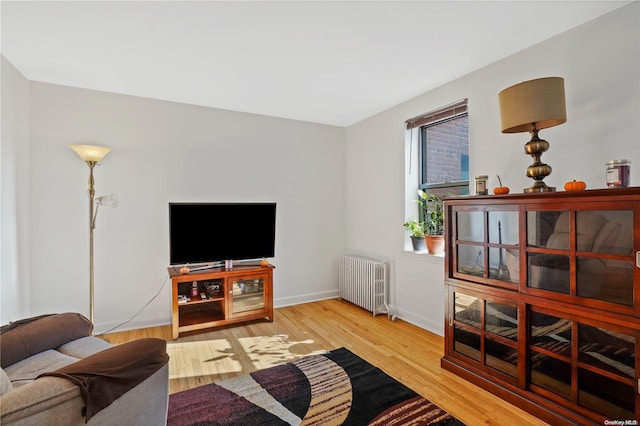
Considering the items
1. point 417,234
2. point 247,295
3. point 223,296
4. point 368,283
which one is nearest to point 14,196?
point 223,296

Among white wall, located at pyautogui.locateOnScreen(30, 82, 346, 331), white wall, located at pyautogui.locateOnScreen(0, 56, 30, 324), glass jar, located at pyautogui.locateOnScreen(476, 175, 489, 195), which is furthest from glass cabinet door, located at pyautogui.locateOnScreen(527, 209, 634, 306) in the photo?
white wall, located at pyautogui.locateOnScreen(0, 56, 30, 324)

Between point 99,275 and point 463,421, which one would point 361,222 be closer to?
point 463,421

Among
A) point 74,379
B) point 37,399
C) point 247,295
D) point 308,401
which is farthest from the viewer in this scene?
point 247,295

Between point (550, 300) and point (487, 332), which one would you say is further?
point (487, 332)

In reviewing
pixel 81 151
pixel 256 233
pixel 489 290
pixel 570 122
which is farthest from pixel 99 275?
pixel 570 122

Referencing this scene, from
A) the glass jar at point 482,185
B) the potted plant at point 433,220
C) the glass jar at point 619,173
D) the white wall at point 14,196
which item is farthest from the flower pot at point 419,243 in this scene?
the white wall at point 14,196

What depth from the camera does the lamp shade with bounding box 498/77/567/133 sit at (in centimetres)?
196

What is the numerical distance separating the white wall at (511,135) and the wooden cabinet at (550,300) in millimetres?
517

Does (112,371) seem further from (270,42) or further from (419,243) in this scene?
(419,243)

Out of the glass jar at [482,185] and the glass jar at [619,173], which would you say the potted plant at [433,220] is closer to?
the glass jar at [482,185]

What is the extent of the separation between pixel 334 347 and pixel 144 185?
2665mm

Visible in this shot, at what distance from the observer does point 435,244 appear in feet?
10.9

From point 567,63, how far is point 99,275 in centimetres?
457

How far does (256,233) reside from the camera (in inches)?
148
